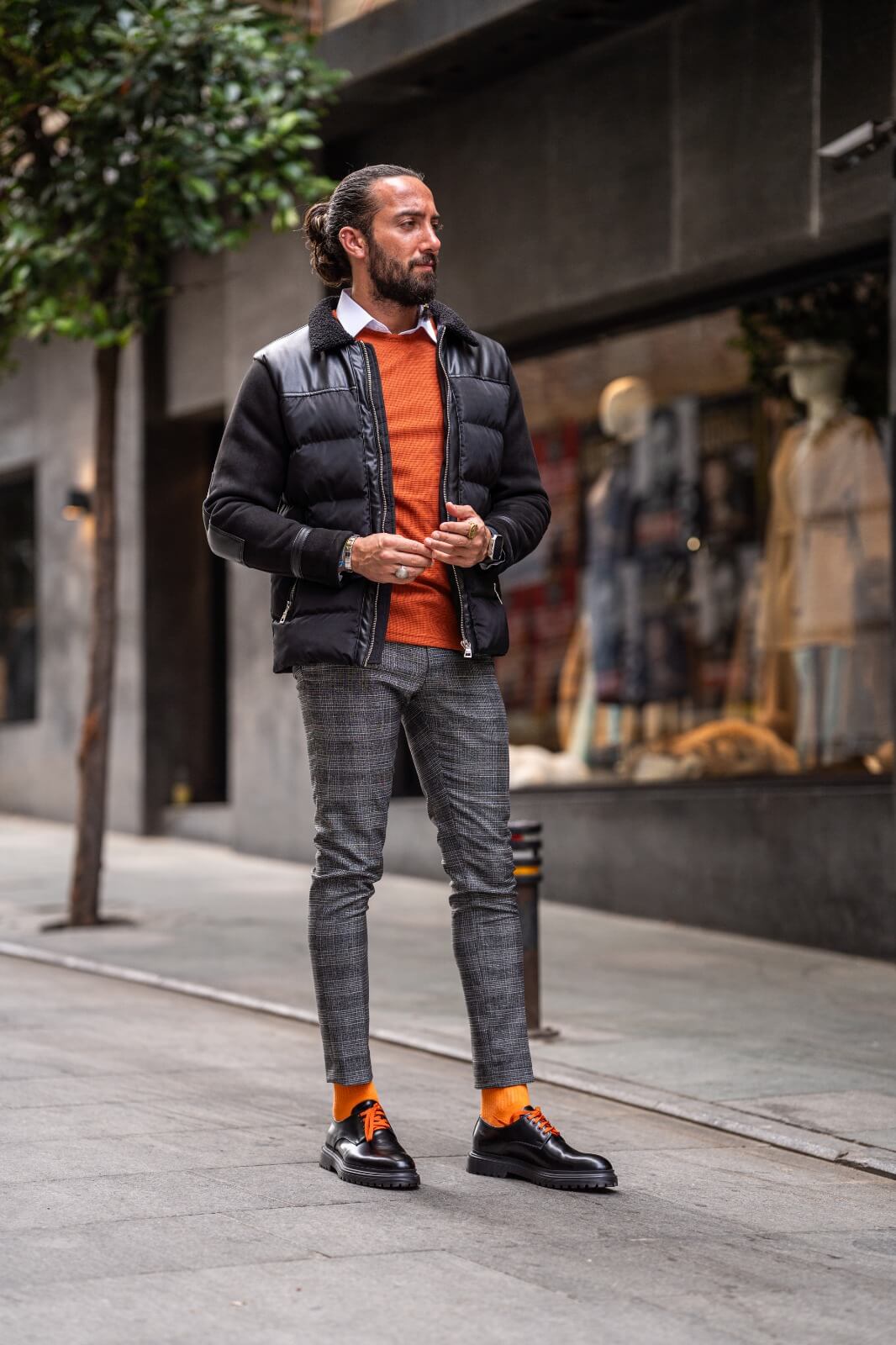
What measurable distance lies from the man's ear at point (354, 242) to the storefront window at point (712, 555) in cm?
576

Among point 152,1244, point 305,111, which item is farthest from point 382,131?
point 152,1244

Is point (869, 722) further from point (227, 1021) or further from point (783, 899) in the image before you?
point (227, 1021)

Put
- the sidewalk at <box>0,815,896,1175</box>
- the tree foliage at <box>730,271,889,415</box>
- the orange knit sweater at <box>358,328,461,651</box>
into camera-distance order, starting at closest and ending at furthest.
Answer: the orange knit sweater at <box>358,328,461,651</box> → the sidewalk at <box>0,815,896,1175</box> → the tree foliage at <box>730,271,889,415</box>

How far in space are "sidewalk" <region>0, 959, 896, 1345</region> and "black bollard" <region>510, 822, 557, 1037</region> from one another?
41.7 inches

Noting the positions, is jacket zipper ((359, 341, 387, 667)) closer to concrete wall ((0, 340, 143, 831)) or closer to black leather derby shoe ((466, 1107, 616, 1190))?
black leather derby shoe ((466, 1107, 616, 1190))

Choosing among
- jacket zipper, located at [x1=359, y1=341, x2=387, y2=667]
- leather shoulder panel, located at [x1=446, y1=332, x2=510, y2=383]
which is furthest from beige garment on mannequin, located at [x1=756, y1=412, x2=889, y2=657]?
jacket zipper, located at [x1=359, y1=341, x2=387, y2=667]

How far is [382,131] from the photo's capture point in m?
13.2

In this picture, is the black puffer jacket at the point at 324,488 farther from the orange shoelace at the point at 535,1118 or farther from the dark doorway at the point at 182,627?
the dark doorway at the point at 182,627

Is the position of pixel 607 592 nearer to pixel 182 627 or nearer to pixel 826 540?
pixel 826 540

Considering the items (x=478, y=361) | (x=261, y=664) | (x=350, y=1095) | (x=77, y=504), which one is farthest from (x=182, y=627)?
(x=350, y=1095)

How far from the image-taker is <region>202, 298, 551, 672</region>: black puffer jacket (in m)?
4.58

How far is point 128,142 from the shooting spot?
10.1m

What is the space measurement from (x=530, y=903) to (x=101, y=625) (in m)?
4.57

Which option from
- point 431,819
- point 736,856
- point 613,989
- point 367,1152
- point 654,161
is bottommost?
point 613,989
